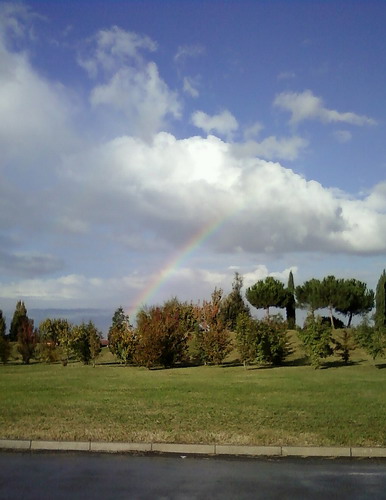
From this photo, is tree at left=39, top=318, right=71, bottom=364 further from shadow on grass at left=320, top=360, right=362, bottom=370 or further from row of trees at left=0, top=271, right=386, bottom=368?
shadow on grass at left=320, top=360, right=362, bottom=370

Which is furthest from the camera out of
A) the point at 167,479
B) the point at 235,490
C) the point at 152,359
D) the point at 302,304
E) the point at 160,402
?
the point at 302,304

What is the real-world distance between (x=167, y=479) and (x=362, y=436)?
13.2ft

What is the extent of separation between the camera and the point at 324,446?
855 centimetres

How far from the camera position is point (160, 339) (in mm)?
33188

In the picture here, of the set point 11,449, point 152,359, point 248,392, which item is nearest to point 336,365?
point 152,359

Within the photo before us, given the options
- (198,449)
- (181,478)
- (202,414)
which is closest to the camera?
(181,478)

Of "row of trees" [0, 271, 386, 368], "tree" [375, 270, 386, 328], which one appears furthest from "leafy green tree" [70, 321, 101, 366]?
"tree" [375, 270, 386, 328]

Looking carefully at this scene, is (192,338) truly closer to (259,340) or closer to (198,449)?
(259,340)

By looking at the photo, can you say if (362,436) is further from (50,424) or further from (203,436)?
(50,424)

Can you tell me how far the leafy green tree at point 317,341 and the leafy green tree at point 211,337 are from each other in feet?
21.5

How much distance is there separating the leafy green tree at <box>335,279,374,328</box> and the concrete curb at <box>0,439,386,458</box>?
54.7 metres

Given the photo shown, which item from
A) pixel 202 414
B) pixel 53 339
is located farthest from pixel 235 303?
pixel 202 414

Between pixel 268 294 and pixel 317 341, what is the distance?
39383 millimetres

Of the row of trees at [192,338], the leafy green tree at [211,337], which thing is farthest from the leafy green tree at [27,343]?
the leafy green tree at [211,337]
